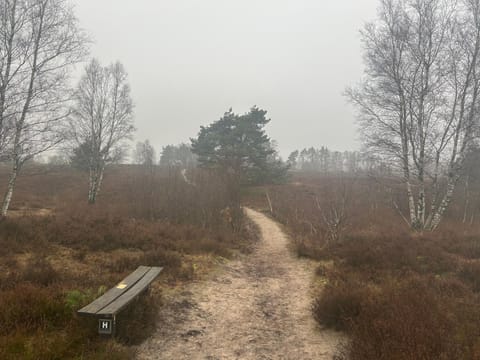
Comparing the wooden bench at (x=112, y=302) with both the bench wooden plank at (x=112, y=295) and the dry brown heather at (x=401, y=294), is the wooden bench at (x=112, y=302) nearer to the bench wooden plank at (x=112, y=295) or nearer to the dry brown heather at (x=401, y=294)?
the bench wooden plank at (x=112, y=295)

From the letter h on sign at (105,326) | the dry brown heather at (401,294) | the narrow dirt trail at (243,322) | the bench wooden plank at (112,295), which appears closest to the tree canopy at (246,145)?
the dry brown heather at (401,294)

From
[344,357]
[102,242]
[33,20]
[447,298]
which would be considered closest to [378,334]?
[344,357]

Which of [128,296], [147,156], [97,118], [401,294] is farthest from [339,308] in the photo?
[147,156]

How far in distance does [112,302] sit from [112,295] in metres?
0.35

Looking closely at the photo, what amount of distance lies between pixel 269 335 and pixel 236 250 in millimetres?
5944

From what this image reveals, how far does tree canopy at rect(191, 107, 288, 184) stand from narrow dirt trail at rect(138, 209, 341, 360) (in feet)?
60.3

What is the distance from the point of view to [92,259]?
718 cm

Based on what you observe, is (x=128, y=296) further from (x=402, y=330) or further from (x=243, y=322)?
(x=402, y=330)

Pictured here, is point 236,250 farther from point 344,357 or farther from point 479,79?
point 479,79

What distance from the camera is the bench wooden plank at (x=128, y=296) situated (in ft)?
11.5

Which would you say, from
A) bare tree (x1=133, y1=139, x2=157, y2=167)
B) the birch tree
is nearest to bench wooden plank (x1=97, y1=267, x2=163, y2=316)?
the birch tree

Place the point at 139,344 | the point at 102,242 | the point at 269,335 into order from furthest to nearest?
the point at 102,242, the point at 269,335, the point at 139,344

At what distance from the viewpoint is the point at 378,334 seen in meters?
3.59

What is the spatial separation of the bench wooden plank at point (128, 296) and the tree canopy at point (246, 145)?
64.7ft
